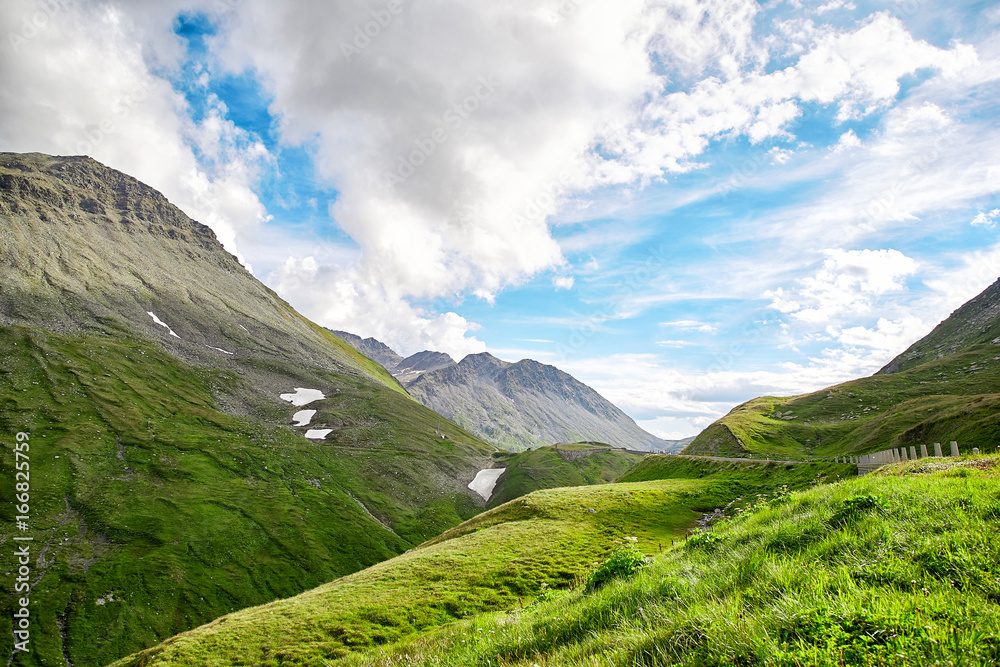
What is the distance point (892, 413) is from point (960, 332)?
149472 millimetres

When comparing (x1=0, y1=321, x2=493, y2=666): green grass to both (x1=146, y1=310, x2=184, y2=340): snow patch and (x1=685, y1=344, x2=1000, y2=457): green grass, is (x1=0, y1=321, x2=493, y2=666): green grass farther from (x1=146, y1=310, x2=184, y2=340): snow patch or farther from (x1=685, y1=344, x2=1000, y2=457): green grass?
(x1=685, y1=344, x2=1000, y2=457): green grass

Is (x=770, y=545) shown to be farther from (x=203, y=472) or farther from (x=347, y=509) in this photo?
(x=203, y=472)

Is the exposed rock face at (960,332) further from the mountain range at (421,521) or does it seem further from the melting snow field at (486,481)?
the melting snow field at (486,481)

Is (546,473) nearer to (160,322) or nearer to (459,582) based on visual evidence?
(459,582)

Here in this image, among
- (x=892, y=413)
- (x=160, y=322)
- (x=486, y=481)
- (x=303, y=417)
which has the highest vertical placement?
(x=160, y=322)

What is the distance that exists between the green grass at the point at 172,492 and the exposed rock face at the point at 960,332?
18213 centimetres

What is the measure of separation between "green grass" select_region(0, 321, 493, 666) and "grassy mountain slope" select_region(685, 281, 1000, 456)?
91100 millimetres

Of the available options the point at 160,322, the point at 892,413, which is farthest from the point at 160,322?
the point at 892,413

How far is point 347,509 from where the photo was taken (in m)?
121

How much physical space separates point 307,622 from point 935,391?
133 m

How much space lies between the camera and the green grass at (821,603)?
377 centimetres

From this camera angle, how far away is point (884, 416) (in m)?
77.0

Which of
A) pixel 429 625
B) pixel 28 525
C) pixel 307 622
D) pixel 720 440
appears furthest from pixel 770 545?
pixel 28 525

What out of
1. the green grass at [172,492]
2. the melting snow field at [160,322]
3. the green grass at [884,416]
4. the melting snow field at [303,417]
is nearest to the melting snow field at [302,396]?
the green grass at [172,492]
